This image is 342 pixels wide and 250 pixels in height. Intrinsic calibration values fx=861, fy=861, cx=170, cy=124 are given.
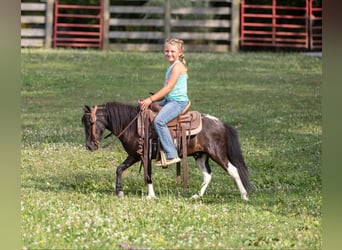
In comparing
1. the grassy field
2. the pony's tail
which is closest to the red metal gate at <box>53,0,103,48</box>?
the grassy field

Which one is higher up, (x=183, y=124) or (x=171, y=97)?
(x=171, y=97)

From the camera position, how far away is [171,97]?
37.4 feet

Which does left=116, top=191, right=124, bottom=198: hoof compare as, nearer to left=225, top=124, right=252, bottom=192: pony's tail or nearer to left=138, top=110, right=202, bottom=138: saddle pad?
left=138, top=110, right=202, bottom=138: saddle pad

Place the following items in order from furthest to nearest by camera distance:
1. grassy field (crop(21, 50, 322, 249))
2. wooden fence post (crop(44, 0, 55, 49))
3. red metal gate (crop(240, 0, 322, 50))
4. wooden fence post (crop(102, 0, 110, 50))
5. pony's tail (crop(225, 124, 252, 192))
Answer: red metal gate (crop(240, 0, 322, 50)) < wooden fence post (crop(102, 0, 110, 50)) < wooden fence post (crop(44, 0, 55, 49)) < pony's tail (crop(225, 124, 252, 192)) < grassy field (crop(21, 50, 322, 249))

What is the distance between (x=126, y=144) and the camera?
1170cm

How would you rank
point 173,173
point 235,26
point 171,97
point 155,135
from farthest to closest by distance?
point 235,26, point 173,173, point 155,135, point 171,97

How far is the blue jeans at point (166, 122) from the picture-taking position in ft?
37.1

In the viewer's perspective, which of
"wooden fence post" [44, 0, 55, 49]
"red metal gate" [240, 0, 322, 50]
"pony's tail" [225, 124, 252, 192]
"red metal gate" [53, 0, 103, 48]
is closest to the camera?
"pony's tail" [225, 124, 252, 192]

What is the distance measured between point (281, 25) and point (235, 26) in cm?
226

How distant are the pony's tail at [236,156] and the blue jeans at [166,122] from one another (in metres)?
0.85

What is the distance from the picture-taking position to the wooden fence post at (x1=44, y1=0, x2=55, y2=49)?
39000 mm

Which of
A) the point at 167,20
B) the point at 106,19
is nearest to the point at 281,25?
the point at 167,20

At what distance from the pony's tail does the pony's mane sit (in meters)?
1.30

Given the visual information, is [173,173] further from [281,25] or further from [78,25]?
[281,25]
